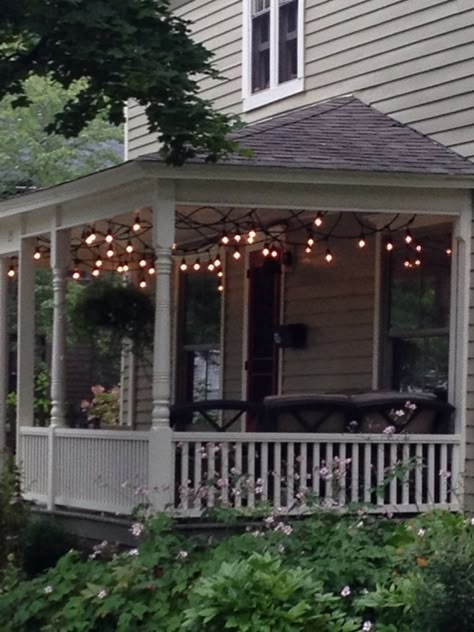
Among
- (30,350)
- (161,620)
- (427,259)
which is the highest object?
(427,259)

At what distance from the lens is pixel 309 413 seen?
12.3 metres

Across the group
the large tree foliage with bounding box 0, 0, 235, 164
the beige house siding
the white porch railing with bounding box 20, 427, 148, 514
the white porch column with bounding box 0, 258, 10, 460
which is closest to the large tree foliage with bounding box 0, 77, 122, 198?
the beige house siding

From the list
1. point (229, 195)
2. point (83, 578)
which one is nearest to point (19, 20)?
point (229, 195)

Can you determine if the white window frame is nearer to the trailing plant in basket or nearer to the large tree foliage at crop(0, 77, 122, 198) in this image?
the trailing plant in basket

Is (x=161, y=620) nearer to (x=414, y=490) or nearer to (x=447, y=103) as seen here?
(x=414, y=490)

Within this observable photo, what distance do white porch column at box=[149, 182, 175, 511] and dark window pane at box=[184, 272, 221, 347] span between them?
5531mm

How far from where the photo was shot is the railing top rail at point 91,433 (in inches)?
466

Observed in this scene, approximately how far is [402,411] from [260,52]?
19.1 ft

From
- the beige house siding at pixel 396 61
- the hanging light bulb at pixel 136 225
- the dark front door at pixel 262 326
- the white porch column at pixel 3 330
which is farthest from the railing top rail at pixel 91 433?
the beige house siding at pixel 396 61

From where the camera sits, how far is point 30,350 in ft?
47.6

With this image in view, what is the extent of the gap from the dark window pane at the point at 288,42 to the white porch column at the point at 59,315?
11.1 feet

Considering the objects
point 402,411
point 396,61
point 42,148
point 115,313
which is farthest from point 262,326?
point 42,148

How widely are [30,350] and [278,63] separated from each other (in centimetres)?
422

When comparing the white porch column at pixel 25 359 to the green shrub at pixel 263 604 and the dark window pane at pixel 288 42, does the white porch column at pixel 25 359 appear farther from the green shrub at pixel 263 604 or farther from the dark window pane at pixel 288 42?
the green shrub at pixel 263 604
